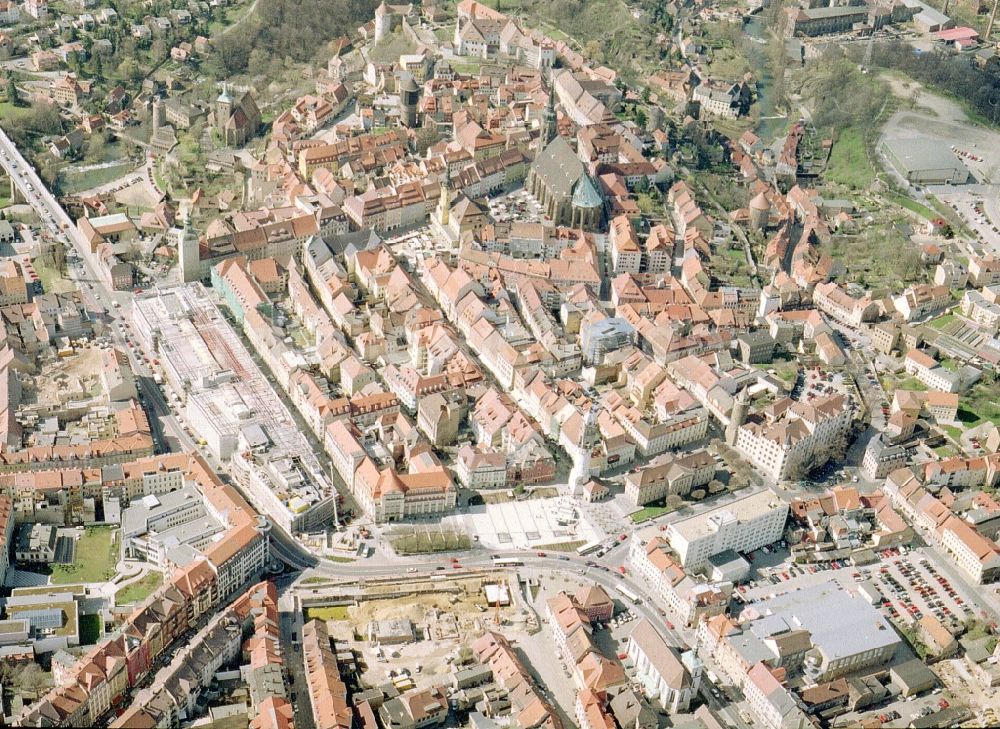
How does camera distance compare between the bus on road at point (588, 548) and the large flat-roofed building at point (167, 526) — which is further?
the bus on road at point (588, 548)

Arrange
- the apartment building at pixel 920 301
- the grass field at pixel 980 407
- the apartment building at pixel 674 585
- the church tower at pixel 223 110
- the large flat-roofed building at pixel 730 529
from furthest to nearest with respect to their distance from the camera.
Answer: the church tower at pixel 223 110 < the apartment building at pixel 920 301 < the grass field at pixel 980 407 < the large flat-roofed building at pixel 730 529 < the apartment building at pixel 674 585

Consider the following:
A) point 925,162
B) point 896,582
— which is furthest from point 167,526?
point 925,162

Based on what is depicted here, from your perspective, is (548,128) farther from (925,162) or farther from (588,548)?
(588,548)

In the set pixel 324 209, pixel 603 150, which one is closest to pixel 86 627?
pixel 324 209

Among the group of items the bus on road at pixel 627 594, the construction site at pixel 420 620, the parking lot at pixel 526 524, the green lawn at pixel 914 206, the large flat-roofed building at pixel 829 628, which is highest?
the large flat-roofed building at pixel 829 628

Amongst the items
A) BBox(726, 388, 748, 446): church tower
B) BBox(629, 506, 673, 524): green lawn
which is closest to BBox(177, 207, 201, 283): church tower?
BBox(629, 506, 673, 524): green lawn

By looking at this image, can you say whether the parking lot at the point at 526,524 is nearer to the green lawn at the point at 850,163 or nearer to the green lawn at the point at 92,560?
the green lawn at the point at 92,560

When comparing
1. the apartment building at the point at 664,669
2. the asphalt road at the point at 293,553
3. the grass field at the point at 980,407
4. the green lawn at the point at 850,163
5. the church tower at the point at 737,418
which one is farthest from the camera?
the green lawn at the point at 850,163

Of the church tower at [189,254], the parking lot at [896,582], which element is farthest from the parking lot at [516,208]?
the parking lot at [896,582]
